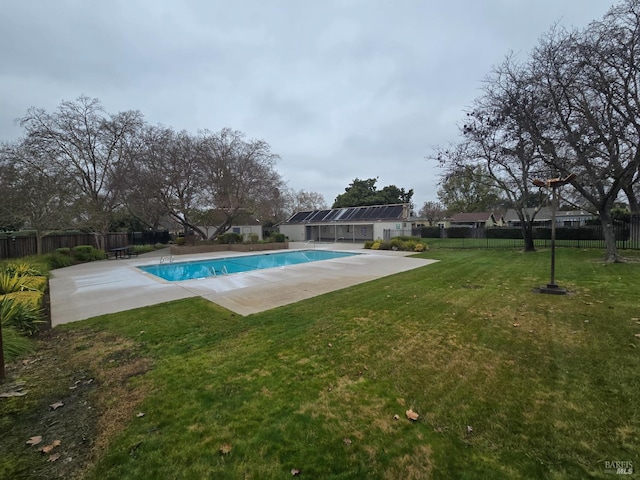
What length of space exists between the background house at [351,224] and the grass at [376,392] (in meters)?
20.7

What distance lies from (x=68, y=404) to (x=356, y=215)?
90.0 ft

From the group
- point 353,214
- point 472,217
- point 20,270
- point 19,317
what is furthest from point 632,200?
point 20,270

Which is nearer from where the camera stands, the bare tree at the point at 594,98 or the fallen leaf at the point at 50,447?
the fallen leaf at the point at 50,447

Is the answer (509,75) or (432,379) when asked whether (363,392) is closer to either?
(432,379)

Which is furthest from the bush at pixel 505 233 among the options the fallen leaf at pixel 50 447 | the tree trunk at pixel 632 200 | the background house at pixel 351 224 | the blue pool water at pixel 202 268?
the fallen leaf at pixel 50 447

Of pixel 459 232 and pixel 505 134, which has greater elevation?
pixel 505 134

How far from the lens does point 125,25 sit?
873cm

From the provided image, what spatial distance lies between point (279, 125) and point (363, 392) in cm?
2223

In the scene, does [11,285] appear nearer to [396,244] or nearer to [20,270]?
[20,270]

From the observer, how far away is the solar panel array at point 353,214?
2634cm

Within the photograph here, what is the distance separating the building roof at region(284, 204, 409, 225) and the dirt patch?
24057mm

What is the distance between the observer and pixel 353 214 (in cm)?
2934

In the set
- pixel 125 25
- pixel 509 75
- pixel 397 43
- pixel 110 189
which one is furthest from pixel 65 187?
pixel 509 75

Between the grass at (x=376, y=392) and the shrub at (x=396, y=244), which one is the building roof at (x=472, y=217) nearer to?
the shrub at (x=396, y=244)
